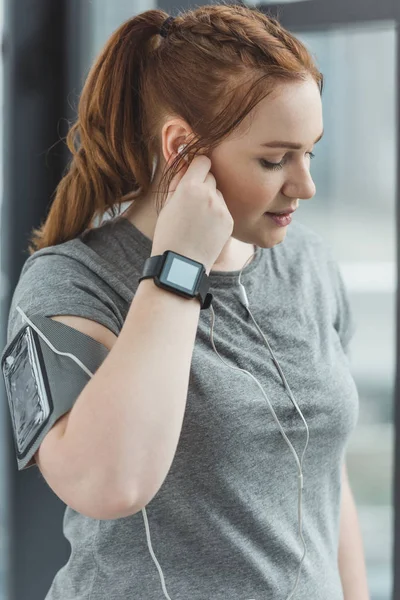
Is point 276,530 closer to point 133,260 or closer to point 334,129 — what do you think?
point 133,260

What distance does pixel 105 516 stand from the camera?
3.08ft

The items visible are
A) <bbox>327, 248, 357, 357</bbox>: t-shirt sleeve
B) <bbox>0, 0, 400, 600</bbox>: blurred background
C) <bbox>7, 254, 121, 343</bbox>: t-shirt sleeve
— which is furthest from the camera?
<bbox>0, 0, 400, 600</bbox>: blurred background

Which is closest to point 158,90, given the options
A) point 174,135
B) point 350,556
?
point 174,135

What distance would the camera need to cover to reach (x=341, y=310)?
4.36 ft

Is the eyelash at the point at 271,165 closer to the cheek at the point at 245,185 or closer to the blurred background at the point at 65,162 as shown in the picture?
the cheek at the point at 245,185

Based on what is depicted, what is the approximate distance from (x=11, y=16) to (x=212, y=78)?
3.20 feet

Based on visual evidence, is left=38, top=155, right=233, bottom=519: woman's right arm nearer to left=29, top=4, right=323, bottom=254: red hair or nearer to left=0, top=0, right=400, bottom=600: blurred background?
left=29, top=4, right=323, bottom=254: red hair

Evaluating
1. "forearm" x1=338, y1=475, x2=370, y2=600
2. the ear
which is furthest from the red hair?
"forearm" x1=338, y1=475, x2=370, y2=600

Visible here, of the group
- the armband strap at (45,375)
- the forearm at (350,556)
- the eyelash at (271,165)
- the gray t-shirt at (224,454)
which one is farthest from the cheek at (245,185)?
the forearm at (350,556)

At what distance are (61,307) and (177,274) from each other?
0.50ft

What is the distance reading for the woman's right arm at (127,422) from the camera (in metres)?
0.91

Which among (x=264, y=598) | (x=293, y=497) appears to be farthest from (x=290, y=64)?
(x=264, y=598)

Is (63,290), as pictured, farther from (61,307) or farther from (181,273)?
(181,273)

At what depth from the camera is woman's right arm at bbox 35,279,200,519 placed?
91 centimetres
